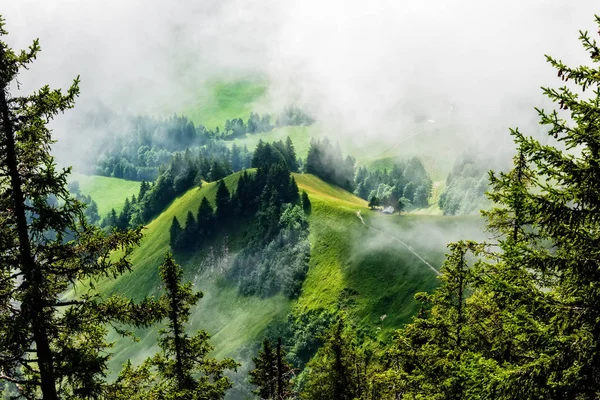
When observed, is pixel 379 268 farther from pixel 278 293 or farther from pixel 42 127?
pixel 42 127

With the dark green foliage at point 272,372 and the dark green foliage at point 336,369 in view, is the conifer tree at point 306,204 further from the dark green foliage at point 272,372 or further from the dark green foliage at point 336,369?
the dark green foliage at point 272,372

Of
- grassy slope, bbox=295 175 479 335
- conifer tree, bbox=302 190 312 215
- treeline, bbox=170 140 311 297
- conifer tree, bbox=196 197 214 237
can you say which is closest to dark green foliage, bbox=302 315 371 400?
grassy slope, bbox=295 175 479 335

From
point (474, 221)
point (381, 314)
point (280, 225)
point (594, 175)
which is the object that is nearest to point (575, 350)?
point (594, 175)

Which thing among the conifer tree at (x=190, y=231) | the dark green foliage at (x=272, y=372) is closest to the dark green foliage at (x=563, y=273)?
the dark green foliage at (x=272, y=372)

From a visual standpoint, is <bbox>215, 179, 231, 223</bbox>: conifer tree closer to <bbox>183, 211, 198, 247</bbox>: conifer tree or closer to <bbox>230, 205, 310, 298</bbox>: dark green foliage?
<bbox>183, 211, 198, 247</bbox>: conifer tree

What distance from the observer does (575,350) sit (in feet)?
40.1

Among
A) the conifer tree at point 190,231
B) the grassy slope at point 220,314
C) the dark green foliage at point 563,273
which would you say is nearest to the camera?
the dark green foliage at point 563,273

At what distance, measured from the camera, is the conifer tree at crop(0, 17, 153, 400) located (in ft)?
44.9

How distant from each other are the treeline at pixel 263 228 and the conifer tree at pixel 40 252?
144 m

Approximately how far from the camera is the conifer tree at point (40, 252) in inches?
539

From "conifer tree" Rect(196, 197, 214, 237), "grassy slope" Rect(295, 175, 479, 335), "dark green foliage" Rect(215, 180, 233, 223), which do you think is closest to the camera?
"grassy slope" Rect(295, 175, 479, 335)

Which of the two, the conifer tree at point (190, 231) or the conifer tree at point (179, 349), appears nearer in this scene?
the conifer tree at point (179, 349)

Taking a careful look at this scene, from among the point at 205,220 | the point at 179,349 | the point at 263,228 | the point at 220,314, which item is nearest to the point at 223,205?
the point at 205,220

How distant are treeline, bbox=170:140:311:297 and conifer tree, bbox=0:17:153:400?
144m
